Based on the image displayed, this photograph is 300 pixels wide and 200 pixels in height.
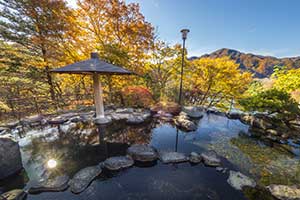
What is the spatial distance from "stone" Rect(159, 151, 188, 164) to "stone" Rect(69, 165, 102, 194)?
1214 millimetres

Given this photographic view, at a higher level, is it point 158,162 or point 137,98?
point 137,98

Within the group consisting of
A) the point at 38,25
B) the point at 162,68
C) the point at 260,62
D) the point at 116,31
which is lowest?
the point at 162,68

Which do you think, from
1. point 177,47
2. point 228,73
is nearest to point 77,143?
point 177,47

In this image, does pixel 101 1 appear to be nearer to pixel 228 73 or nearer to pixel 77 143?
pixel 77 143

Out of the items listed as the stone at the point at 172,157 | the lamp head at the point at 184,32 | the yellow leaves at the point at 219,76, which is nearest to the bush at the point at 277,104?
the stone at the point at 172,157

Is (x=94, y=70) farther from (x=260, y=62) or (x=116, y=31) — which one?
(x=260, y=62)

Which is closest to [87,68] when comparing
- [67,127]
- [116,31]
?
[67,127]

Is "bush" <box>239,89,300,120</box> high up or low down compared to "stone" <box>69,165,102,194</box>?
up

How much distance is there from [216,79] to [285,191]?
798 centimetres

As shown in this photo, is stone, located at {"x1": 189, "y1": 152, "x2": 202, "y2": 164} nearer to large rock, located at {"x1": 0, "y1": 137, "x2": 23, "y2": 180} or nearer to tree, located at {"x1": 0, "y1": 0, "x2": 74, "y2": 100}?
large rock, located at {"x1": 0, "y1": 137, "x2": 23, "y2": 180}

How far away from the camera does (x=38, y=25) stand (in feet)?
19.0

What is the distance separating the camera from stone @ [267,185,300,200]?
1653 millimetres

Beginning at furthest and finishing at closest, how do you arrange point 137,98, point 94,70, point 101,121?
point 137,98 < point 101,121 < point 94,70

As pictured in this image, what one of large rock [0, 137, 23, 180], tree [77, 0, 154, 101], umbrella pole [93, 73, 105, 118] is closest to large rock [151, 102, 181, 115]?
umbrella pole [93, 73, 105, 118]
